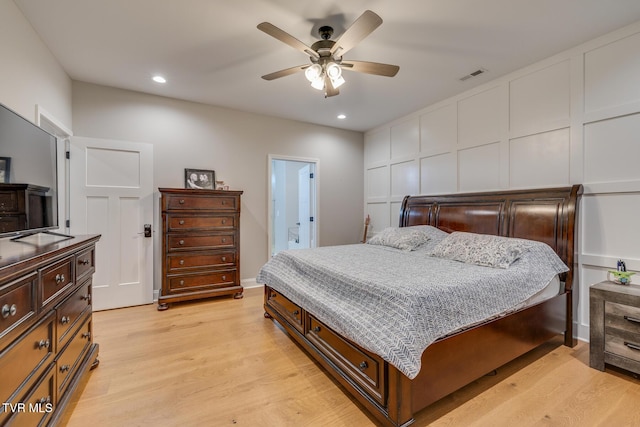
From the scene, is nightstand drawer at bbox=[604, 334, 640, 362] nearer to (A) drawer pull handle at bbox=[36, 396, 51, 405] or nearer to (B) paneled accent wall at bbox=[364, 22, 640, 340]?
(B) paneled accent wall at bbox=[364, 22, 640, 340]

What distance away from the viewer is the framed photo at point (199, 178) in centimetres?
390

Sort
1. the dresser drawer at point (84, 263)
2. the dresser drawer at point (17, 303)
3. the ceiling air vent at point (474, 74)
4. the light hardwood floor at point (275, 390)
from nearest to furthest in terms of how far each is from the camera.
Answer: the dresser drawer at point (17, 303), the light hardwood floor at point (275, 390), the dresser drawer at point (84, 263), the ceiling air vent at point (474, 74)

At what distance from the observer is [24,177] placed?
159 cm

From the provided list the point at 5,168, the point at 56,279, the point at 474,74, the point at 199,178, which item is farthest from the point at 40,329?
the point at 474,74

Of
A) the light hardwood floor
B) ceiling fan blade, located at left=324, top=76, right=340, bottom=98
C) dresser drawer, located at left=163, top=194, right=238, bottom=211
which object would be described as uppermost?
ceiling fan blade, located at left=324, top=76, right=340, bottom=98

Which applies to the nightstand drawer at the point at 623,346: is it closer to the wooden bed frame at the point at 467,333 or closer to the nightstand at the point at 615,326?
the nightstand at the point at 615,326

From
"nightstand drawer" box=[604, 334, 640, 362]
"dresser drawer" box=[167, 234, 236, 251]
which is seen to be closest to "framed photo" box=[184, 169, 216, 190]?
"dresser drawer" box=[167, 234, 236, 251]

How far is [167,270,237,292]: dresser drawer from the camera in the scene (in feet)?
11.5

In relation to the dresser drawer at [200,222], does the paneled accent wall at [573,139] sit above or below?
above

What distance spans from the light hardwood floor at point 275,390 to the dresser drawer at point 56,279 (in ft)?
2.64

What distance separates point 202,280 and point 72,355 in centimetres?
193

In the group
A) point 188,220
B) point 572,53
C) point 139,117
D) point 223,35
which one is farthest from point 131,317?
point 572,53

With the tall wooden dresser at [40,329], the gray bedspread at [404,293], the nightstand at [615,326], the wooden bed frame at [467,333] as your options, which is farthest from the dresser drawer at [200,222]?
the nightstand at [615,326]

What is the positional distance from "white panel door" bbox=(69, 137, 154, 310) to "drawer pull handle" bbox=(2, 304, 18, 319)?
8.87 feet
